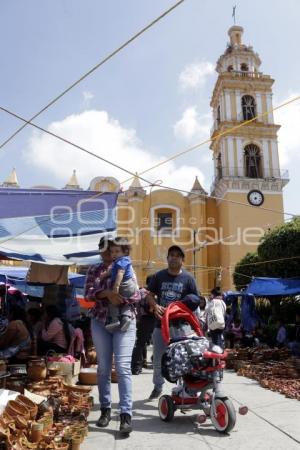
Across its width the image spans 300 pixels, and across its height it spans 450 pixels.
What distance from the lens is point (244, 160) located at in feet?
92.3

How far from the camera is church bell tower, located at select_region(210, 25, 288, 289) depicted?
86.6 ft

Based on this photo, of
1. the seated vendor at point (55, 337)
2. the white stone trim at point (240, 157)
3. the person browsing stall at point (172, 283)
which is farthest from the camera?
the white stone trim at point (240, 157)

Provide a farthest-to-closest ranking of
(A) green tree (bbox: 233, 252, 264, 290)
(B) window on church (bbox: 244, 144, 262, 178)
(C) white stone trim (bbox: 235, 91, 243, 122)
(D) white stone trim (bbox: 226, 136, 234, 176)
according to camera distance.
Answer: (C) white stone trim (bbox: 235, 91, 243, 122) → (B) window on church (bbox: 244, 144, 262, 178) → (D) white stone trim (bbox: 226, 136, 234, 176) → (A) green tree (bbox: 233, 252, 264, 290)

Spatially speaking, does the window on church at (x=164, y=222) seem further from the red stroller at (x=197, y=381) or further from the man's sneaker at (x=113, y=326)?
the man's sneaker at (x=113, y=326)

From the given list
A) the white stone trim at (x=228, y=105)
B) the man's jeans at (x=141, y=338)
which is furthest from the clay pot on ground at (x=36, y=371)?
the white stone trim at (x=228, y=105)

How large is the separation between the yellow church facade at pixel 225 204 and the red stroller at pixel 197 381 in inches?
881

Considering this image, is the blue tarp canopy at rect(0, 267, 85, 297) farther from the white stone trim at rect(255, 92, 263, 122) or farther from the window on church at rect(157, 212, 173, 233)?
the white stone trim at rect(255, 92, 263, 122)

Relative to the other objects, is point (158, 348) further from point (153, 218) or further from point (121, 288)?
point (153, 218)

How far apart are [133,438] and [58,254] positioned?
283cm

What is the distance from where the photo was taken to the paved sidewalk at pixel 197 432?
2824 mm

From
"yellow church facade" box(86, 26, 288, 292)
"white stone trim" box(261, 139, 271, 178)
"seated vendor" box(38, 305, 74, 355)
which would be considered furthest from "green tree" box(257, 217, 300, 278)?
"white stone trim" box(261, 139, 271, 178)

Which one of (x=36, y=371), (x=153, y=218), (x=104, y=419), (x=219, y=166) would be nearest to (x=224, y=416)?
(x=104, y=419)

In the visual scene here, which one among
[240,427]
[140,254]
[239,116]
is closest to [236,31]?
[239,116]

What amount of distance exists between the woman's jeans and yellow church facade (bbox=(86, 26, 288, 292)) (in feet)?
74.1
